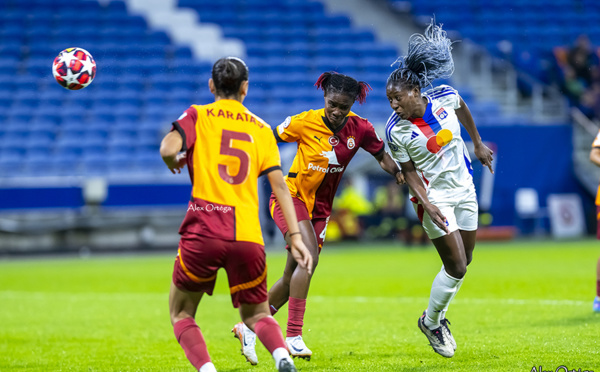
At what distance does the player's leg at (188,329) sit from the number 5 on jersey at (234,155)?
0.76 m

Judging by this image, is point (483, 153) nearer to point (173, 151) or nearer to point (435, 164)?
point (435, 164)

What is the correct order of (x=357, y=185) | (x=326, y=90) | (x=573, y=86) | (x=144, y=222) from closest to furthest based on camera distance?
(x=326, y=90)
(x=144, y=222)
(x=357, y=185)
(x=573, y=86)

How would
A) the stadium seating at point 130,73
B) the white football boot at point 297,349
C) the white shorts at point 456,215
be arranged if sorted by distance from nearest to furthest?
the white football boot at point 297,349
the white shorts at point 456,215
the stadium seating at point 130,73

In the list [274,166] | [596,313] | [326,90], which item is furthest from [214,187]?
[596,313]

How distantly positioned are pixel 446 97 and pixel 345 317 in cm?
348

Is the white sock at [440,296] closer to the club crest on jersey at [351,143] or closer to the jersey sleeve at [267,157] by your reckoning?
the club crest on jersey at [351,143]

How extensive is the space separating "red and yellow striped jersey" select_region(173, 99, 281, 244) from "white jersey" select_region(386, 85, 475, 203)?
1927 mm

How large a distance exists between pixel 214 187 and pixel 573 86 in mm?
20471

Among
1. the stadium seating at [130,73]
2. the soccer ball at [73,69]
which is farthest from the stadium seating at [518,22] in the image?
the soccer ball at [73,69]

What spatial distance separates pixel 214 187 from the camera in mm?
4855

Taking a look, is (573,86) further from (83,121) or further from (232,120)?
(232,120)

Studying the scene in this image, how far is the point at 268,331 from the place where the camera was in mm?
4891

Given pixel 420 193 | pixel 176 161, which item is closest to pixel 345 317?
pixel 420 193

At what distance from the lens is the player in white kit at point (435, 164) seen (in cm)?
649
